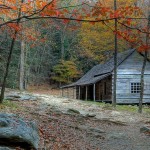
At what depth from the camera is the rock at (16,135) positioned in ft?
24.7

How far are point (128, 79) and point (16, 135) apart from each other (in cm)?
2891

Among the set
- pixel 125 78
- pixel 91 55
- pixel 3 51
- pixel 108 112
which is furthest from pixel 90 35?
pixel 108 112

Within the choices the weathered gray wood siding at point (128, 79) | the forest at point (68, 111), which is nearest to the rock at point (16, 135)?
the forest at point (68, 111)

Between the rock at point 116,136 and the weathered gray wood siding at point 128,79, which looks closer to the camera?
the rock at point 116,136

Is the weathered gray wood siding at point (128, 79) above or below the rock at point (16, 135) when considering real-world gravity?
above

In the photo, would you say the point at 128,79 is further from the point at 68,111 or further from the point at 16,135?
the point at 16,135

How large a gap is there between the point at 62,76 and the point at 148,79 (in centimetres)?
2326

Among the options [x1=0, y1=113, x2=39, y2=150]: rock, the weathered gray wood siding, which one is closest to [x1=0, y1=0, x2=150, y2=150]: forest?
[x1=0, y1=113, x2=39, y2=150]: rock

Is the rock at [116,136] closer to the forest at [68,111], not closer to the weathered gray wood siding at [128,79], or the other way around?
the forest at [68,111]

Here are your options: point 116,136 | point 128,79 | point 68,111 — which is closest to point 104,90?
point 128,79

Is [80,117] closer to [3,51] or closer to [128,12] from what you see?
[128,12]

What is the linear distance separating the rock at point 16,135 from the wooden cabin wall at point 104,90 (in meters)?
27.9

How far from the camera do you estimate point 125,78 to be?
35.6 metres

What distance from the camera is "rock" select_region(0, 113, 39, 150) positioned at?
7.53m
